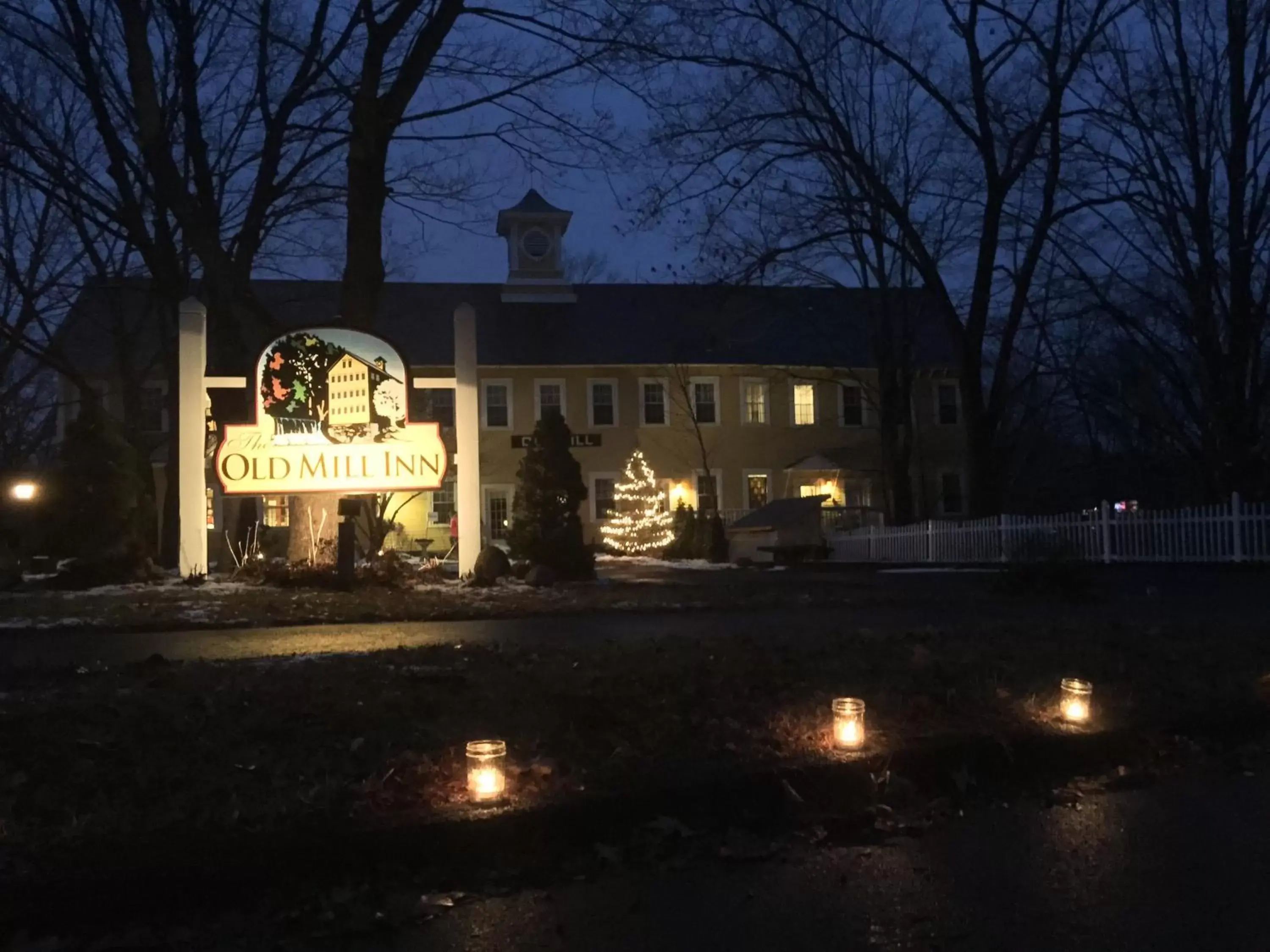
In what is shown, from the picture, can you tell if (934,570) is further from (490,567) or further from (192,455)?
(192,455)

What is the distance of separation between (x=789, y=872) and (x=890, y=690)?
2.83 m

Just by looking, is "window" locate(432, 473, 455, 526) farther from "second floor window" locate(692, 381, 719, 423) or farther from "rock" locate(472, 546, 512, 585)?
"rock" locate(472, 546, 512, 585)

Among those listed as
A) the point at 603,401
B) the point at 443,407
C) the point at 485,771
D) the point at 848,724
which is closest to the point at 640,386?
the point at 603,401

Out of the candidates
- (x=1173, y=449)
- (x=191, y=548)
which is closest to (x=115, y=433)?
(x=191, y=548)

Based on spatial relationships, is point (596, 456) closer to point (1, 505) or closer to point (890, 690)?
point (1, 505)

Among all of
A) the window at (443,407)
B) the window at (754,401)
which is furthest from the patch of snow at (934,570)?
the window at (443,407)

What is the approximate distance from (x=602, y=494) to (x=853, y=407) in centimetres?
886

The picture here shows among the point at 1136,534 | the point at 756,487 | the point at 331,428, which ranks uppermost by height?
the point at 331,428

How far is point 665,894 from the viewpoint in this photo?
520 centimetres

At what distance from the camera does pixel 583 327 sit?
133ft

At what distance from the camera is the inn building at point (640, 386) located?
37969 mm

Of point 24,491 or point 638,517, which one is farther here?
point 638,517

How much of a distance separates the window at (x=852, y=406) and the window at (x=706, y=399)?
4.32m

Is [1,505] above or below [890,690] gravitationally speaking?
above
